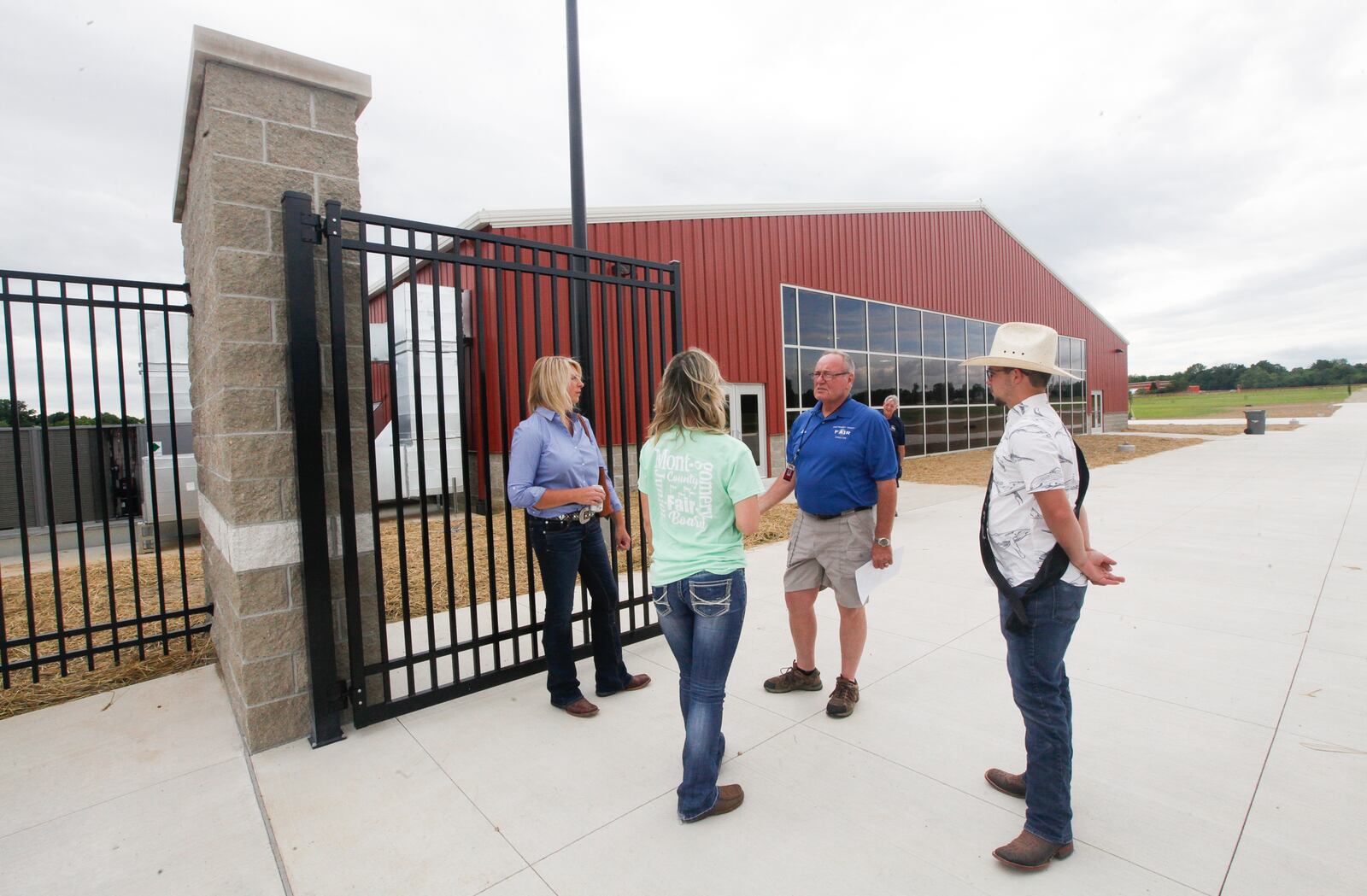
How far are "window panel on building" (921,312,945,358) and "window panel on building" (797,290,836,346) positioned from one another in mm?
4515

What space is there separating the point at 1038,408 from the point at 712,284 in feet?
39.5

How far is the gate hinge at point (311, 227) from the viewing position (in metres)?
2.99

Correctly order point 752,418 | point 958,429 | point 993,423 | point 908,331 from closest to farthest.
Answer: point 752,418 → point 908,331 → point 958,429 → point 993,423

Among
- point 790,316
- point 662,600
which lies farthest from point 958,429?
point 662,600

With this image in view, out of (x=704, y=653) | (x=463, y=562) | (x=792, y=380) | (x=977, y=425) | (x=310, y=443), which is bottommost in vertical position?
(x=463, y=562)

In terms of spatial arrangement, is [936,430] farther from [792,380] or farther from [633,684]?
[633,684]

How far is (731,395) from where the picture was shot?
1401cm

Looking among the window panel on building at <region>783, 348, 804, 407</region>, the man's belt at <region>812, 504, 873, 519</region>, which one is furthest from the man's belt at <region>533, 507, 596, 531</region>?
the window panel on building at <region>783, 348, 804, 407</region>

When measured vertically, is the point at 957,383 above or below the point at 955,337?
below

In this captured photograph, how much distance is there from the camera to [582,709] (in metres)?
3.31

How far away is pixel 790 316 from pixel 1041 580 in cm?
1360

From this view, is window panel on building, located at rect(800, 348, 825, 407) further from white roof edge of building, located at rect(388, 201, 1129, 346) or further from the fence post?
the fence post

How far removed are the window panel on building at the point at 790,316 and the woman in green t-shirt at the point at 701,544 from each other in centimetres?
1303

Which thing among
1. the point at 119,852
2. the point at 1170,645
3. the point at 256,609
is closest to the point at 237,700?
the point at 256,609
